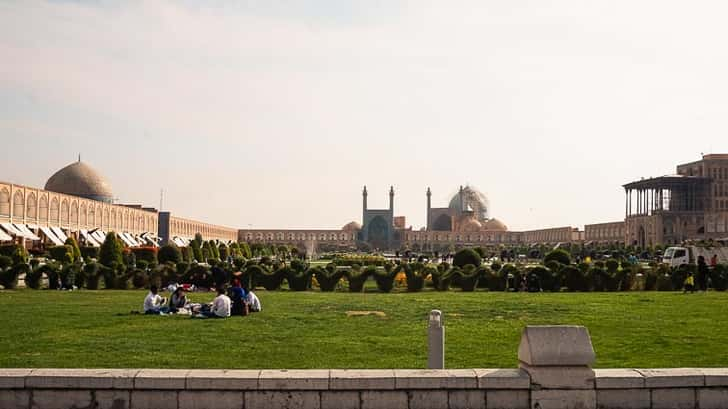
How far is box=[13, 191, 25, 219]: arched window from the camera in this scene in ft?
130

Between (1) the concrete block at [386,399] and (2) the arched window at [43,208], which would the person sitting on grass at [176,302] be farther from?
(2) the arched window at [43,208]

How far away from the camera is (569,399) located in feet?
17.6

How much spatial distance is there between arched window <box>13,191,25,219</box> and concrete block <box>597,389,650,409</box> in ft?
128

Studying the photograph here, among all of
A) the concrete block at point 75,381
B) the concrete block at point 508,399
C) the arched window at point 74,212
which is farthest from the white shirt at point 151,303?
the arched window at point 74,212

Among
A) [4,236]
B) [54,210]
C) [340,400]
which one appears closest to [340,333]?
[340,400]

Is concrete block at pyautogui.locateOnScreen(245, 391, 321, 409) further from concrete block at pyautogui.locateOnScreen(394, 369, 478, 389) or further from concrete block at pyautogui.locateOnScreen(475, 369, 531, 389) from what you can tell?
concrete block at pyautogui.locateOnScreen(475, 369, 531, 389)

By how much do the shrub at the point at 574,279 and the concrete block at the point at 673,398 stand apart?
1451 cm

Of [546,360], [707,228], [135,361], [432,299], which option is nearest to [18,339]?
[135,361]

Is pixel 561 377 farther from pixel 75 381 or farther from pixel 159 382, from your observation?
pixel 75 381

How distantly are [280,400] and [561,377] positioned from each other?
195 cm

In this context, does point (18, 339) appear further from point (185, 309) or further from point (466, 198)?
point (466, 198)

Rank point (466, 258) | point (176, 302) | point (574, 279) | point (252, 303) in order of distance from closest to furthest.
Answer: point (176, 302)
point (252, 303)
point (574, 279)
point (466, 258)

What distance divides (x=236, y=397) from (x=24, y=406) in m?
1.46

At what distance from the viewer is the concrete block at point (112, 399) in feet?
17.4
